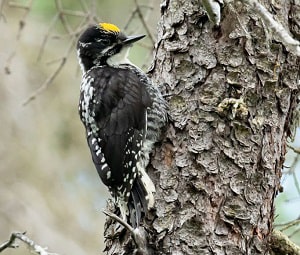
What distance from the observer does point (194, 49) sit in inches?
148

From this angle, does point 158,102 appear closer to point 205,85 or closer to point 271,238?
point 205,85

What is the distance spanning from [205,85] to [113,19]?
3236mm

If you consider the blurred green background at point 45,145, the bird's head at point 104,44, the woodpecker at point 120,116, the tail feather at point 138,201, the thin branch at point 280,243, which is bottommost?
the tail feather at point 138,201

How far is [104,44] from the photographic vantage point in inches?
172

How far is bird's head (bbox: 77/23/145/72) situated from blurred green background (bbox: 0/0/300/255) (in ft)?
6.52

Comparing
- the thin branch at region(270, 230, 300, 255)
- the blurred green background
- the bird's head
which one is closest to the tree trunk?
the thin branch at region(270, 230, 300, 255)

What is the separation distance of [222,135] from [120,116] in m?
0.67

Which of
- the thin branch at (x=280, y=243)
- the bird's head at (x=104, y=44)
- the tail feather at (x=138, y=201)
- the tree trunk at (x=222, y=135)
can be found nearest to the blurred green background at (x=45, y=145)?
the bird's head at (x=104, y=44)

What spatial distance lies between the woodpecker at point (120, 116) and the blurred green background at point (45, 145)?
2051mm

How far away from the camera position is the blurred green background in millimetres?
6461

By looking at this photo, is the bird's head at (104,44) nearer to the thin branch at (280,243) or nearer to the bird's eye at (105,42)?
the bird's eye at (105,42)

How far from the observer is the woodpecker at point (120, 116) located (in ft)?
12.3

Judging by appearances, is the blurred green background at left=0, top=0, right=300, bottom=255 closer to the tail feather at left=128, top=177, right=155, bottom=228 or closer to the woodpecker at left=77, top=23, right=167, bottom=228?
the woodpecker at left=77, top=23, right=167, bottom=228

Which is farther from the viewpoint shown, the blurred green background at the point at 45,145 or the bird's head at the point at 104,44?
the blurred green background at the point at 45,145
